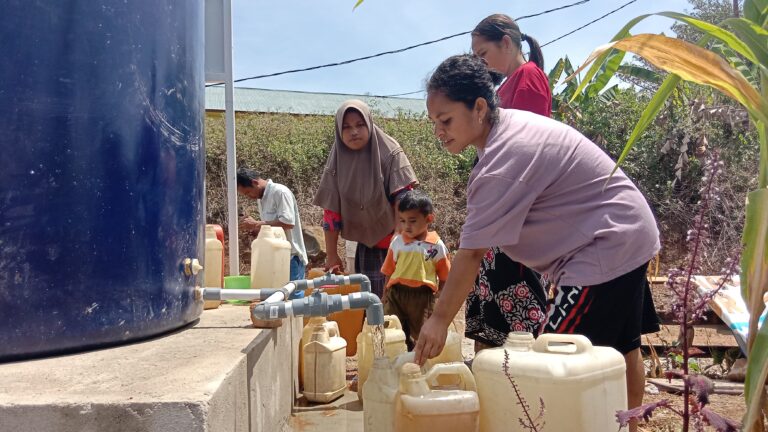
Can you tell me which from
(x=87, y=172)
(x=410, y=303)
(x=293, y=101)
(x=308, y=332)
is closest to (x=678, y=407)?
(x=410, y=303)

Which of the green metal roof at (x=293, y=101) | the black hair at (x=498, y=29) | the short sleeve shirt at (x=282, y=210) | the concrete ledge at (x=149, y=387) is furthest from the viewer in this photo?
the green metal roof at (x=293, y=101)

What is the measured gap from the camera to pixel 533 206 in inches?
81.4

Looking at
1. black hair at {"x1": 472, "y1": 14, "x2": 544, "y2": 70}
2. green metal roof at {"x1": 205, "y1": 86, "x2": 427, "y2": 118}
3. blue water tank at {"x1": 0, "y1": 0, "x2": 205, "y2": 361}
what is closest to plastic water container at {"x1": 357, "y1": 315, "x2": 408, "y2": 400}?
blue water tank at {"x1": 0, "y1": 0, "x2": 205, "y2": 361}

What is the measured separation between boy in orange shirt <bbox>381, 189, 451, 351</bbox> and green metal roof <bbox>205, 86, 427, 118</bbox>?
49.4ft

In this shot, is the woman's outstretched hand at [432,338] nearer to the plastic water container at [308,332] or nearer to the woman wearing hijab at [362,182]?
the plastic water container at [308,332]

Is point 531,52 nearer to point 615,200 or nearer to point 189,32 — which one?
point 615,200

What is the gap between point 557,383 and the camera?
5.31 ft

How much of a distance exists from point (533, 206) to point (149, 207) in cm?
118

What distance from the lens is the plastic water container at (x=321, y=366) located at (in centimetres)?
338

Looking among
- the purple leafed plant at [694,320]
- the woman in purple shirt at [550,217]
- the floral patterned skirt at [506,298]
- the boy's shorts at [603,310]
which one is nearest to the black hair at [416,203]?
the floral patterned skirt at [506,298]

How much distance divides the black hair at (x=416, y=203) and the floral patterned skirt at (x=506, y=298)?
3.24ft

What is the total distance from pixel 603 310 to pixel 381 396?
74 cm

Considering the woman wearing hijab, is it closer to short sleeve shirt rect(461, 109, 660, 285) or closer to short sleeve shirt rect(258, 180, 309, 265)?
short sleeve shirt rect(258, 180, 309, 265)

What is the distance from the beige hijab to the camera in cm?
413
